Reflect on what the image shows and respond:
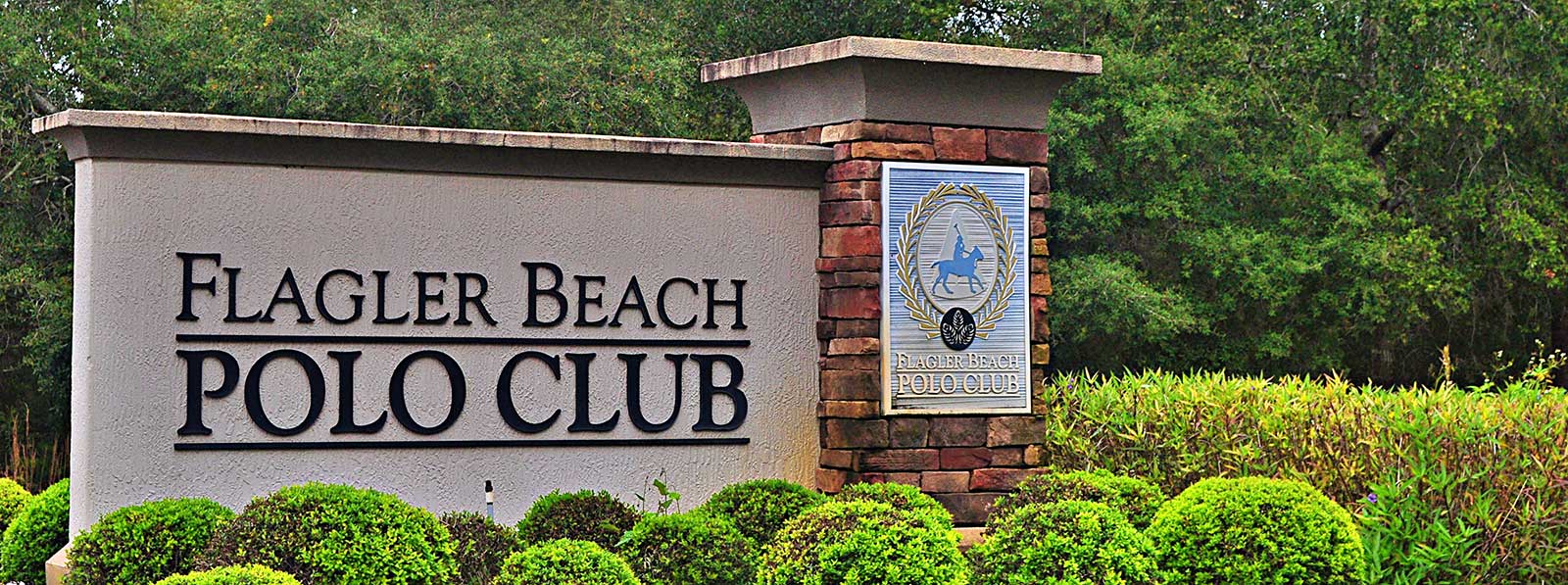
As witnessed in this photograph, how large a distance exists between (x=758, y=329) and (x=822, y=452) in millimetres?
663

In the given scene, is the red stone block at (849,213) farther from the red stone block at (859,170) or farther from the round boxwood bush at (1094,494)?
the round boxwood bush at (1094,494)

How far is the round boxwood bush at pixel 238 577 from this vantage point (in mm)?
5844

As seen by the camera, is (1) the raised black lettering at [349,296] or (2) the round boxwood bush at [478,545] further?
(1) the raised black lettering at [349,296]

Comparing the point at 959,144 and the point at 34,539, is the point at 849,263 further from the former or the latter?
the point at 34,539

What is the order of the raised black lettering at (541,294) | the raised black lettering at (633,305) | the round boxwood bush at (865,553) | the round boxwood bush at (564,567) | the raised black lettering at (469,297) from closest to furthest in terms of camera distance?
the round boxwood bush at (564,567) < the round boxwood bush at (865,553) < the raised black lettering at (469,297) < the raised black lettering at (541,294) < the raised black lettering at (633,305)

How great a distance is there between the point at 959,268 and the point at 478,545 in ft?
8.57

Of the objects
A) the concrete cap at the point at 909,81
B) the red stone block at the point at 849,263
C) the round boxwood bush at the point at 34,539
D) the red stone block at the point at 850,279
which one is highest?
the concrete cap at the point at 909,81

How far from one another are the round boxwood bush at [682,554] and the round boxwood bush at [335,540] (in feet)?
2.34

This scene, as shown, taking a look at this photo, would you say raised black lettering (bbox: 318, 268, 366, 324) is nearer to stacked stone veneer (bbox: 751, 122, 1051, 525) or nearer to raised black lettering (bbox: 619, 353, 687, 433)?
raised black lettering (bbox: 619, 353, 687, 433)

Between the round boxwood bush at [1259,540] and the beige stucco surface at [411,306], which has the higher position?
the beige stucco surface at [411,306]

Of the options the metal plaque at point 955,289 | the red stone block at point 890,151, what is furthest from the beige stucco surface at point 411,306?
the metal plaque at point 955,289

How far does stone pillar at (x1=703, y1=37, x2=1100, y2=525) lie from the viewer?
26.9ft

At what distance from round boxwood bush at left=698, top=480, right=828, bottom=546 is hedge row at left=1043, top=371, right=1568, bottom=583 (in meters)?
1.81

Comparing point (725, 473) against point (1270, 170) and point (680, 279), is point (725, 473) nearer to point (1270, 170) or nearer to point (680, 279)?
point (680, 279)
